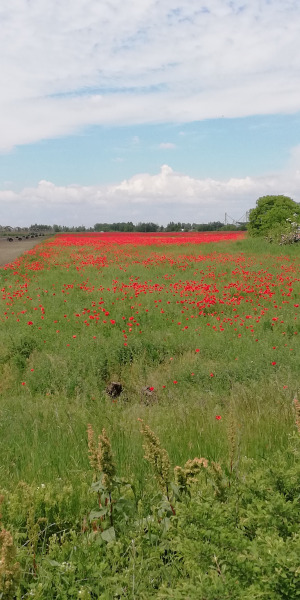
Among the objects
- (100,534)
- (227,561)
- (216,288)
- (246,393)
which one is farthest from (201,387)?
(216,288)

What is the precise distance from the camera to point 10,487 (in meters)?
3.19

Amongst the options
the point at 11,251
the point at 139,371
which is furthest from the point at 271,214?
the point at 139,371

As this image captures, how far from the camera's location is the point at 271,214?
87.9 ft

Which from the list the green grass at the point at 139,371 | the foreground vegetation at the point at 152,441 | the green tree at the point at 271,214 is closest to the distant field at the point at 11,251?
the green grass at the point at 139,371

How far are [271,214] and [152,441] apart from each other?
26195mm

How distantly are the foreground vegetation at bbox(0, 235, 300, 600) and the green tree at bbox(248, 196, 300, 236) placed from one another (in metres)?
15.3

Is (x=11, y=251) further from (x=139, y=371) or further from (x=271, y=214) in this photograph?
(x=139, y=371)

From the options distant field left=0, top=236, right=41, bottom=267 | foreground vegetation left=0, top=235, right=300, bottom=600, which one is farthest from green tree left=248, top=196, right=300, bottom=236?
foreground vegetation left=0, top=235, right=300, bottom=600

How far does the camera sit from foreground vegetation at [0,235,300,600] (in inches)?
79.2

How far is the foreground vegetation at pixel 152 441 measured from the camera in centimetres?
201

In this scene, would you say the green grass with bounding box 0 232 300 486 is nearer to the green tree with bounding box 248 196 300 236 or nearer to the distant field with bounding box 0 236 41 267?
the distant field with bounding box 0 236 41 267

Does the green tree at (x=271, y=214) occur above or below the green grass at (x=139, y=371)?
above

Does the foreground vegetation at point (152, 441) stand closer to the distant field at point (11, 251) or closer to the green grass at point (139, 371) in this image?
the green grass at point (139, 371)

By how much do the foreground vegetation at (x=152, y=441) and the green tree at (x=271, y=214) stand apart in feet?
50.1
